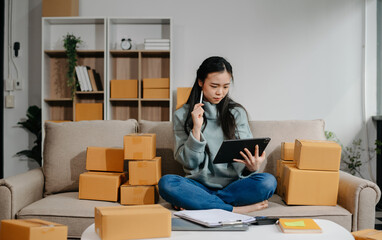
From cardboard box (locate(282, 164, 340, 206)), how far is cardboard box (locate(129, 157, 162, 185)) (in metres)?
0.68

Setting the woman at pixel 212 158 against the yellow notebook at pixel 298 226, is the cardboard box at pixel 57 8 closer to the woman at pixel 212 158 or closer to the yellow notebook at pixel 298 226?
Answer: the woman at pixel 212 158

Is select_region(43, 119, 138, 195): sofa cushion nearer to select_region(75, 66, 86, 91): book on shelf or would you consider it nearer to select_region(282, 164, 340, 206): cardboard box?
select_region(282, 164, 340, 206): cardboard box

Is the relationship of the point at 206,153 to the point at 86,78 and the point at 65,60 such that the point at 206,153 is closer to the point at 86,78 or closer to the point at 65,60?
the point at 86,78

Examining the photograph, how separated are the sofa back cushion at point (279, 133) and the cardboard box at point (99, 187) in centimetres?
85

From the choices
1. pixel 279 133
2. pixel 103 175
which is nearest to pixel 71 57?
pixel 103 175

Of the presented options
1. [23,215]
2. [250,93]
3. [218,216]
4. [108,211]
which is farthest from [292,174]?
[250,93]

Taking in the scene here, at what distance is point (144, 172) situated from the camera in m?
2.04

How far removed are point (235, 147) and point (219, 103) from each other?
1.54 feet

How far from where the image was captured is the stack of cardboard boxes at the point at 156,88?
400cm

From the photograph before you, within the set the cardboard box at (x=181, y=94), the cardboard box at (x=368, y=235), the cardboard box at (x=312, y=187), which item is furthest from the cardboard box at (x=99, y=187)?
the cardboard box at (x=181, y=94)

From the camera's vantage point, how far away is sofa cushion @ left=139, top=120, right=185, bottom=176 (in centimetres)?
230

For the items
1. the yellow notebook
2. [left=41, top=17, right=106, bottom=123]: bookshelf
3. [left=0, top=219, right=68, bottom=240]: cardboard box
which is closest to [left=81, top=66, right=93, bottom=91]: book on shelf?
[left=41, top=17, right=106, bottom=123]: bookshelf

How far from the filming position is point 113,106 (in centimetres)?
419

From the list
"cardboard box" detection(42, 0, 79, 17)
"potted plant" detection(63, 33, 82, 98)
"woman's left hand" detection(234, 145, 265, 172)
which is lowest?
"woman's left hand" detection(234, 145, 265, 172)
